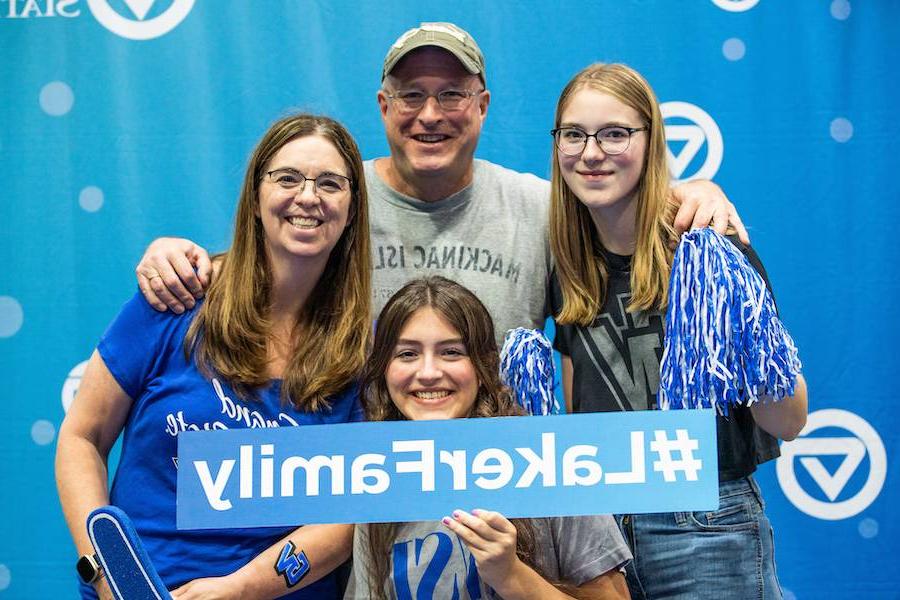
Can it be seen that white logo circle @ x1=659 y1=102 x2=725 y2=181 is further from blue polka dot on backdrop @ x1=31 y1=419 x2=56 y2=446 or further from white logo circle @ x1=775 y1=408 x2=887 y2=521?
blue polka dot on backdrop @ x1=31 y1=419 x2=56 y2=446

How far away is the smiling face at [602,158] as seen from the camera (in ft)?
5.46

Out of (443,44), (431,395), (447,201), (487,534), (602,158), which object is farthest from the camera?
(447,201)

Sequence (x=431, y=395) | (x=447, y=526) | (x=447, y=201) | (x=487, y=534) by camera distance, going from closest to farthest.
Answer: (x=487, y=534) → (x=447, y=526) → (x=431, y=395) → (x=447, y=201)

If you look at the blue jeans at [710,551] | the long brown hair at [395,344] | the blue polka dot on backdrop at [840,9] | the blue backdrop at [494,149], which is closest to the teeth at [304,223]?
Answer: the long brown hair at [395,344]

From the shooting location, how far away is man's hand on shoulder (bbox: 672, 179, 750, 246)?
5.30 ft

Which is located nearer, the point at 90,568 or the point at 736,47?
the point at 90,568

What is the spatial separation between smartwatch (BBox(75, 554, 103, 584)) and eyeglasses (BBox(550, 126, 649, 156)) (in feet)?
3.41

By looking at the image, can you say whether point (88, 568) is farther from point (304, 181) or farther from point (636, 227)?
point (636, 227)

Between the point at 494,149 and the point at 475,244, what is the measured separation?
663mm

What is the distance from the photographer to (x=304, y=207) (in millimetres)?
1588

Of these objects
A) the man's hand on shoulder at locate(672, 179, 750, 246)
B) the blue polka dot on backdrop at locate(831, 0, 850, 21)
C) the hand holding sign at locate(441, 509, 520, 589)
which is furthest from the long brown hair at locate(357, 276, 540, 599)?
the blue polka dot on backdrop at locate(831, 0, 850, 21)

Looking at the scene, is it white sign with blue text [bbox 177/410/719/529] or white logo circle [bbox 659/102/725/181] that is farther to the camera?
white logo circle [bbox 659/102/725/181]

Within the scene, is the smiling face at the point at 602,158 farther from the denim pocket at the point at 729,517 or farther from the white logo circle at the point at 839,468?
the white logo circle at the point at 839,468

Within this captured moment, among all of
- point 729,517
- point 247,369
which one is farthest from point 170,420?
point 729,517
